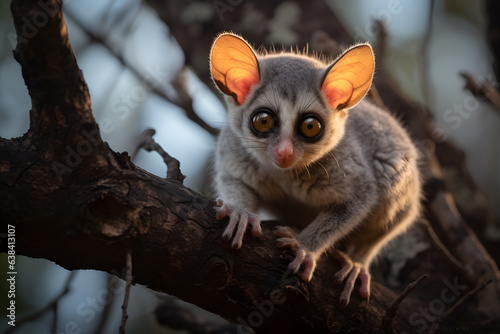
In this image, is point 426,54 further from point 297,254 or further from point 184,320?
point 184,320

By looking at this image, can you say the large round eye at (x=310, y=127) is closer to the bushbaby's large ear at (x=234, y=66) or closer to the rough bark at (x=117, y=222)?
the bushbaby's large ear at (x=234, y=66)

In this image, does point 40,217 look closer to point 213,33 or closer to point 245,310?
point 245,310

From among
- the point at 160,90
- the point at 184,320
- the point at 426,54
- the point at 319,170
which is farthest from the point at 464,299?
the point at 160,90

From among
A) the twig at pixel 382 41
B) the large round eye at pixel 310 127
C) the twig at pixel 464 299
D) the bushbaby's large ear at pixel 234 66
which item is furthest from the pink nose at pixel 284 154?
the twig at pixel 382 41

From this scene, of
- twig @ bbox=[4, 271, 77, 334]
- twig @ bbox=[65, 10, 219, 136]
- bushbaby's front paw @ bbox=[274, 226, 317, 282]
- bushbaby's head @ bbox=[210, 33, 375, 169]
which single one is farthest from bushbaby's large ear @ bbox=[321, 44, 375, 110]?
twig @ bbox=[4, 271, 77, 334]

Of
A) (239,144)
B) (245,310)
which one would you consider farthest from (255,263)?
(239,144)

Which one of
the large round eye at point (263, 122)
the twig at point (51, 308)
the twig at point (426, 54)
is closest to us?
the twig at point (51, 308)
